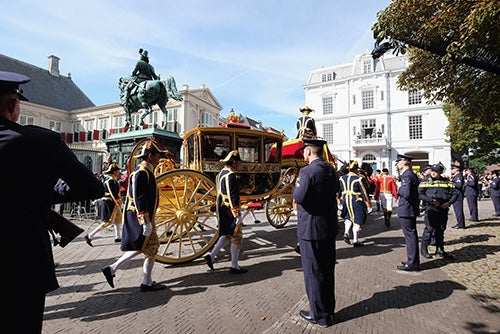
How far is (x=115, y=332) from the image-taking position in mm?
2914

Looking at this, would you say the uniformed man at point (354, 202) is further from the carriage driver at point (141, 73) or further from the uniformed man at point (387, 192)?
the carriage driver at point (141, 73)

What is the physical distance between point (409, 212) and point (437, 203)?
1046 millimetres

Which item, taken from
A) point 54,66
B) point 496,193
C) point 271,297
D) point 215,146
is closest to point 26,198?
point 271,297

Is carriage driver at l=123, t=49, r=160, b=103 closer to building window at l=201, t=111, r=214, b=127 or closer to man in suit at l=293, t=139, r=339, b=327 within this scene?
man in suit at l=293, t=139, r=339, b=327

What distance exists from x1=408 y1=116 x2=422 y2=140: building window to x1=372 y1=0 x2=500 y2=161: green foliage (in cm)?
2491

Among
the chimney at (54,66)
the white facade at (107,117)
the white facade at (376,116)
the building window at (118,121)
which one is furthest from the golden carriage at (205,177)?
the chimney at (54,66)

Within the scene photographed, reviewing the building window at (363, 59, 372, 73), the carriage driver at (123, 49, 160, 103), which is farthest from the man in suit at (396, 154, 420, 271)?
the building window at (363, 59, 372, 73)

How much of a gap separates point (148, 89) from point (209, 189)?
25.9 feet

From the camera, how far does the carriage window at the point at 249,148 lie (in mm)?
6020

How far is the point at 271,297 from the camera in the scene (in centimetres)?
379

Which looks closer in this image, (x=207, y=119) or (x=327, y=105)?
(x=207, y=119)

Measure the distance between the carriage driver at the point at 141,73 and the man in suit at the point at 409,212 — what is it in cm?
1109

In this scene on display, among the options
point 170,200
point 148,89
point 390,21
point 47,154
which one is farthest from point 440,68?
point 148,89

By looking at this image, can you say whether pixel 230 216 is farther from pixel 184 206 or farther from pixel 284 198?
pixel 284 198
